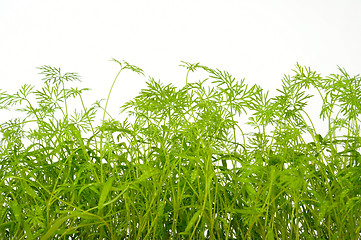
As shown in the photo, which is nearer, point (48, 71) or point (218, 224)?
point (218, 224)

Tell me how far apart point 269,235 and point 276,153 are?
251 millimetres

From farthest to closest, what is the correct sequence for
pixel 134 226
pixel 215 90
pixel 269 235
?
pixel 215 90
pixel 134 226
pixel 269 235

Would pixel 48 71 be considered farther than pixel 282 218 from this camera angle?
Yes

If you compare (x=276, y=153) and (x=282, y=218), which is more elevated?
(x=276, y=153)

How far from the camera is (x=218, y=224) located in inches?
32.2

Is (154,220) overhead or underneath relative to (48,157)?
underneath

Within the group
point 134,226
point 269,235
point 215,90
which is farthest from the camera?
point 215,90

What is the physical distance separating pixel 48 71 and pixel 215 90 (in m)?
0.36

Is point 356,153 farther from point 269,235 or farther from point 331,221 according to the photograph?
point 269,235

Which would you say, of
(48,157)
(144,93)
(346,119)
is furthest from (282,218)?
(48,157)

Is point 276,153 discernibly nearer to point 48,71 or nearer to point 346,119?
point 346,119

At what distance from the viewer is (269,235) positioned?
0.69 metres

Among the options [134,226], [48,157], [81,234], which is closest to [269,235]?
[134,226]

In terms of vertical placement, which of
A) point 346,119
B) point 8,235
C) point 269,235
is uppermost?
point 346,119
